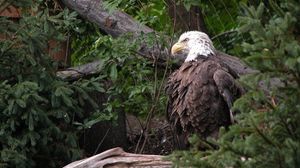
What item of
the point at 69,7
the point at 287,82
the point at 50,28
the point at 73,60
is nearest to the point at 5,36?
the point at 50,28

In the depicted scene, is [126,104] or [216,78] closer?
[216,78]

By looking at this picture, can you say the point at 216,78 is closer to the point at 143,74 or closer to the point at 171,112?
the point at 171,112

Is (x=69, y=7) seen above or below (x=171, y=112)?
above

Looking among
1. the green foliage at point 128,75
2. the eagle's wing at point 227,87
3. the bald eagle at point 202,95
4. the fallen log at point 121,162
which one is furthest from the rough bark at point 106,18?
the fallen log at point 121,162

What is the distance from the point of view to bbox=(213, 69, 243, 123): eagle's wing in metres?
5.45

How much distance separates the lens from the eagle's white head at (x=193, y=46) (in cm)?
603

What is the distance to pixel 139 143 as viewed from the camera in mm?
7082

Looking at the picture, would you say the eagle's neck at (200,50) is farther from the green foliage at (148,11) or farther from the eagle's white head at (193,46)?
the green foliage at (148,11)

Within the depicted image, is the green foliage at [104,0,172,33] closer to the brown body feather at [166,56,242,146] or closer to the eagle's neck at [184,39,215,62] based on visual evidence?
the eagle's neck at [184,39,215,62]

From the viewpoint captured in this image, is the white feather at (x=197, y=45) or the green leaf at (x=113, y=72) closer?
the white feather at (x=197, y=45)

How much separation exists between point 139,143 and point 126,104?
0.55m

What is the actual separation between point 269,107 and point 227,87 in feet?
8.55

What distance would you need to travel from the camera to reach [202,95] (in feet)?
18.4

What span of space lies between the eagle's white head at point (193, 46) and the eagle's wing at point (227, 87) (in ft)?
1.70
